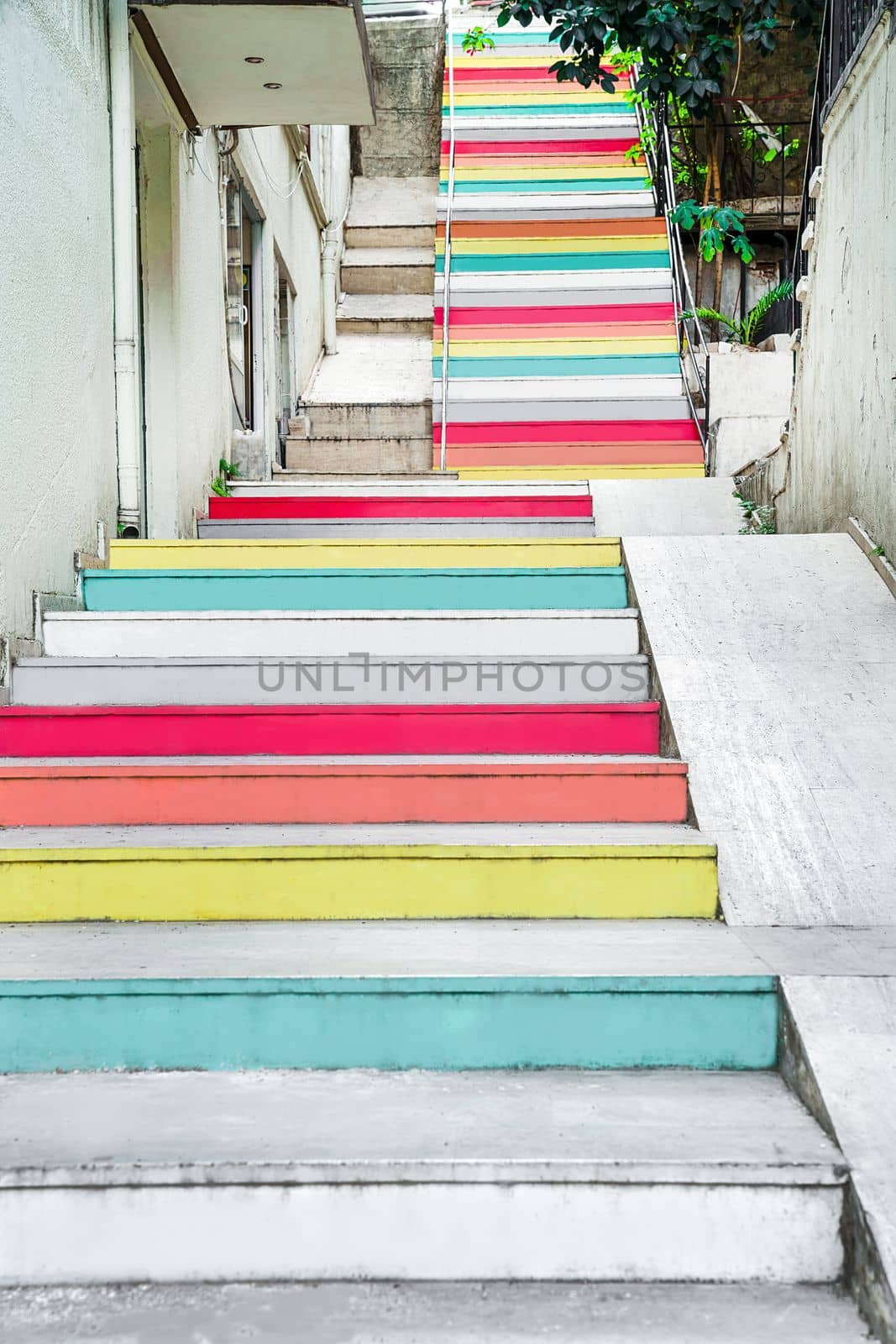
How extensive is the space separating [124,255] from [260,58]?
1063 millimetres

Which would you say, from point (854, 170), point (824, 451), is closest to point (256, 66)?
point (854, 170)

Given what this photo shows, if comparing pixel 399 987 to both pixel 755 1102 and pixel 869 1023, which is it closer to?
pixel 755 1102

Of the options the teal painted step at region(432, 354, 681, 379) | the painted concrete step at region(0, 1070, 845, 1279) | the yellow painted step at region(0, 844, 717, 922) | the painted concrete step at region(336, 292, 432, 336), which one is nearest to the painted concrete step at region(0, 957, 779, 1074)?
the painted concrete step at region(0, 1070, 845, 1279)

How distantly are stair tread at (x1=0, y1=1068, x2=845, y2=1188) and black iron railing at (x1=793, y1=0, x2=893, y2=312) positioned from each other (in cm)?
301

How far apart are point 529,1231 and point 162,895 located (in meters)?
0.98

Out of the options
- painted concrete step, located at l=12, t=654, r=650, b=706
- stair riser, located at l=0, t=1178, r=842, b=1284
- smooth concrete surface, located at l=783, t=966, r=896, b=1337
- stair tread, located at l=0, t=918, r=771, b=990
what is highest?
painted concrete step, located at l=12, t=654, r=650, b=706

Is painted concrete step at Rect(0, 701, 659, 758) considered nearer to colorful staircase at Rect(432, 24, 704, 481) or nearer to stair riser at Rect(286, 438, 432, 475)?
colorful staircase at Rect(432, 24, 704, 481)

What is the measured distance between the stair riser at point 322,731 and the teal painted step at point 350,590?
694 mm

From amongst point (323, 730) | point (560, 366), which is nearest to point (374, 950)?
point (323, 730)

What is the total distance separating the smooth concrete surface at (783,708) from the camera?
89.1 inches

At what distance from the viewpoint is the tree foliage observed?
4.72 meters

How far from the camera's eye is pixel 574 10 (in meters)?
4.94

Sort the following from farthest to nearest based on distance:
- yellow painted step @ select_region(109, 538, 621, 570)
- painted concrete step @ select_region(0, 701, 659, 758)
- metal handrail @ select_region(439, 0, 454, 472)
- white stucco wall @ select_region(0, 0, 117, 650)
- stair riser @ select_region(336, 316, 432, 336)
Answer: stair riser @ select_region(336, 316, 432, 336) < metal handrail @ select_region(439, 0, 454, 472) < yellow painted step @ select_region(109, 538, 621, 570) < white stucco wall @ select_region(0, 0, 117, 650) < painted concrete step @ select_region(0, 701, 659, 758)

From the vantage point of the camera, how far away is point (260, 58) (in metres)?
4.25
